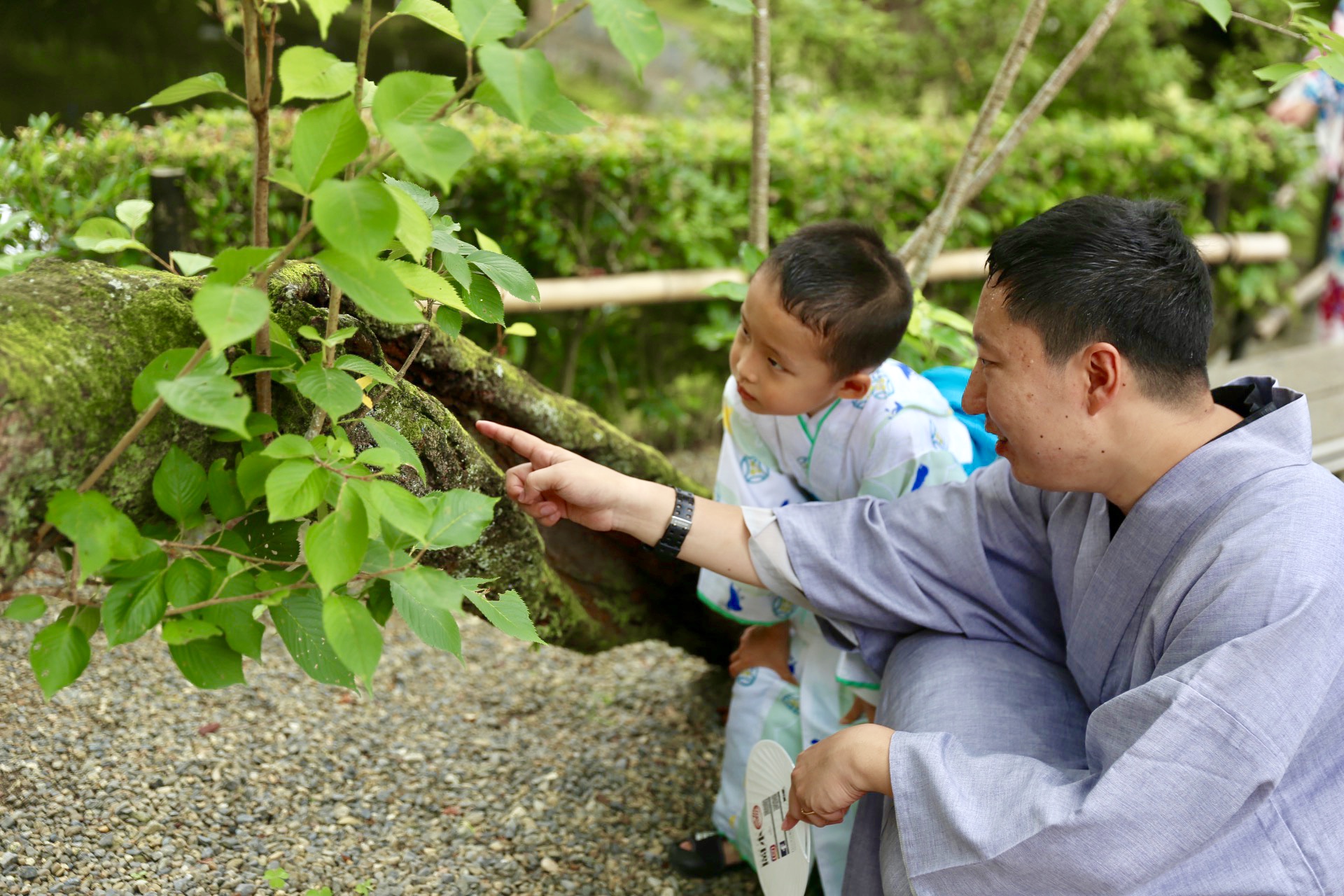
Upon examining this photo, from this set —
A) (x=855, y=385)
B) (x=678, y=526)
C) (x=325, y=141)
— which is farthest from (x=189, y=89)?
(x=855, y=385)

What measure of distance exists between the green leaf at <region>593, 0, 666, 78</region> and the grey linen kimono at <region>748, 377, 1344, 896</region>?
1.02 m

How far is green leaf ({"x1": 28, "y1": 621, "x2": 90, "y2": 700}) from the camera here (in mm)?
1184

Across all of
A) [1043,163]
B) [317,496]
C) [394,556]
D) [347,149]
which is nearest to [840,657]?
[394,556]

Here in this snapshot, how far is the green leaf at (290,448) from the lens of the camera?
115 centimetres

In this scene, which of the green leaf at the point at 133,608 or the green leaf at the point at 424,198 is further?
the green leaf at the point at 424,198

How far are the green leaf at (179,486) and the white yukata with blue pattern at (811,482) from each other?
1205 millimetres

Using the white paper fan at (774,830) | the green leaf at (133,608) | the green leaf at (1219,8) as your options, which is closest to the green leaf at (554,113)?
the green leaf at (133,608)

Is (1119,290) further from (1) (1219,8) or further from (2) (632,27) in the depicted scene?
(2) (632,27)

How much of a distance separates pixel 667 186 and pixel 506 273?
281 centimetres

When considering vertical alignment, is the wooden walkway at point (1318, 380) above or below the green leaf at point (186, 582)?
below

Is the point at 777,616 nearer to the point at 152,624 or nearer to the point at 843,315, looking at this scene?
the point at 843,315

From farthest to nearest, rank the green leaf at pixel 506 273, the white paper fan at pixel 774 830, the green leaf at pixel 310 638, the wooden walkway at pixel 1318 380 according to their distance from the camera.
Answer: the wooden walkway at pixel 1318 380
the white paper fan at pixel 774 830
the green leaf at pixel 506 273
the green leaf at pixel 310 638

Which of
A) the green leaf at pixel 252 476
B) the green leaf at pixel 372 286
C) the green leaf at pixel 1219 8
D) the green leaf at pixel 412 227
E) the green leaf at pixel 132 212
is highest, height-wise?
the green leaf at pixel 1219 8

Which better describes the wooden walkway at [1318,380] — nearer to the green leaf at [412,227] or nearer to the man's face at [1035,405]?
the man's face at [1035,405]
